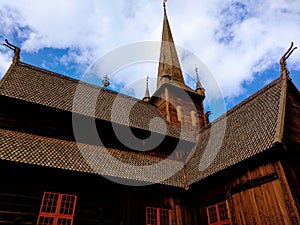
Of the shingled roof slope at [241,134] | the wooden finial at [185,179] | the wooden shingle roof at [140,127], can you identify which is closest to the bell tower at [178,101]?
the wooden shingle roof at [140,127]

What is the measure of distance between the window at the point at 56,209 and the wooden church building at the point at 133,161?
0.04 metres

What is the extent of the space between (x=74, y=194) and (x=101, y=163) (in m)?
1.86

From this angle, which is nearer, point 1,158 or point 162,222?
point 1,158

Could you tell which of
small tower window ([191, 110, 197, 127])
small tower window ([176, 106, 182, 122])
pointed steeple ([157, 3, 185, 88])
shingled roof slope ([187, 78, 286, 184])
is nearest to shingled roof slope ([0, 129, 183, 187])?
shingled roof slope ([187, 78, 286, 184])

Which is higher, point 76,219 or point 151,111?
point 151,111

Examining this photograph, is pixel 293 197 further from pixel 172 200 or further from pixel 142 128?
pixel 142 128

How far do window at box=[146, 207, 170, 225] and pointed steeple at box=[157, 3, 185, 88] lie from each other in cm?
1330

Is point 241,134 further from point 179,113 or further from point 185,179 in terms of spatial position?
point 179,113

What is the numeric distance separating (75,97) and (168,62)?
14.3 meters

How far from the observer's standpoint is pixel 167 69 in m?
25.9

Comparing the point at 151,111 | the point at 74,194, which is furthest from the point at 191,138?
the point at 74,194

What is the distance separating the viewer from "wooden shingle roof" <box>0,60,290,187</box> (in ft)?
34.0

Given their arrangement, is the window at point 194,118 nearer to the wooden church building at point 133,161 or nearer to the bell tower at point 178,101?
the bell tower at point 178,101

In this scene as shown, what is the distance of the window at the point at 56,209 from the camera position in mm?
9641
